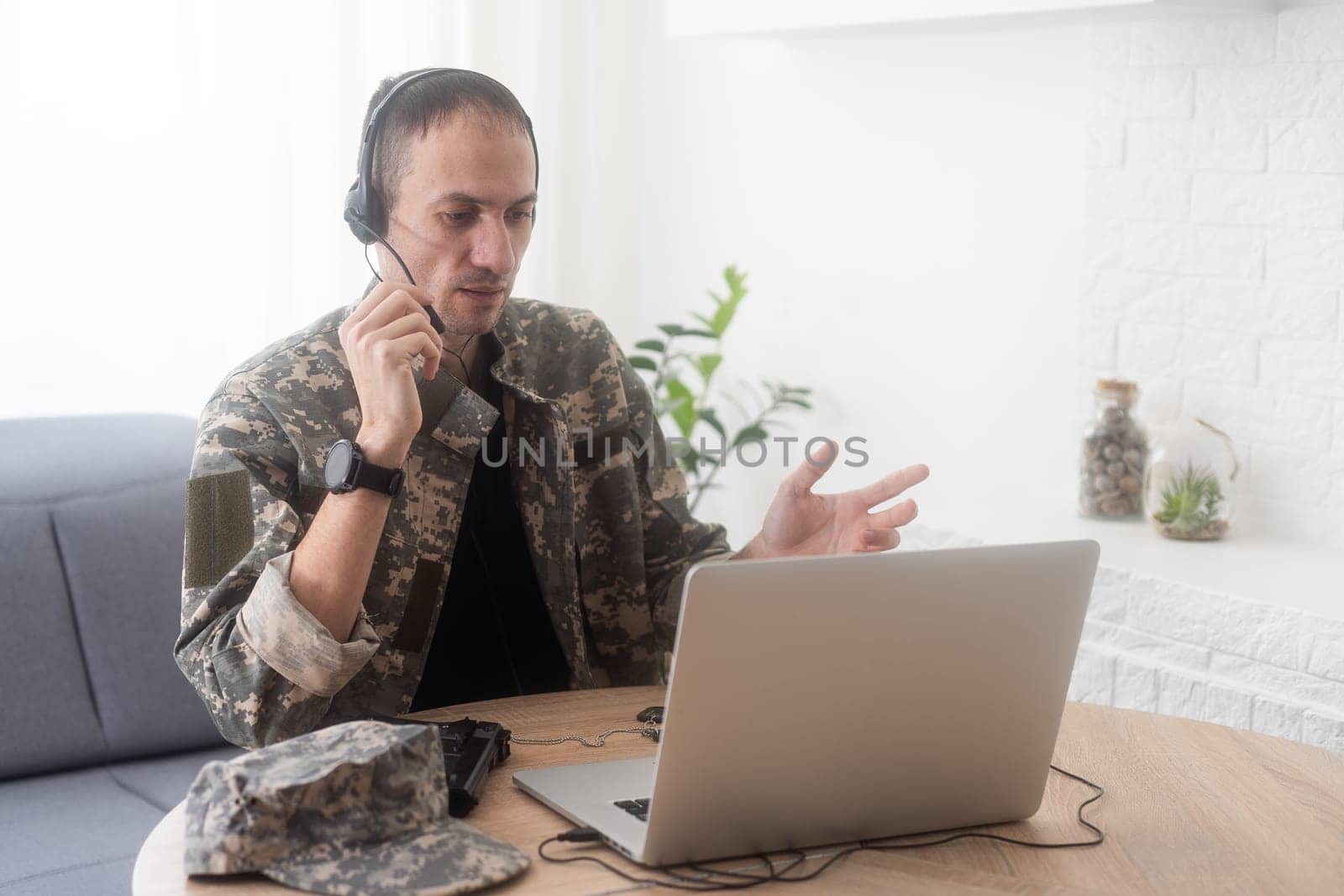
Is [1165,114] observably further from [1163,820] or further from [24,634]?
[24,634]

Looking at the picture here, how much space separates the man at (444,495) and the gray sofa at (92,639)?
0.64 m

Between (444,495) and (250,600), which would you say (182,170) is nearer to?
(444,495)

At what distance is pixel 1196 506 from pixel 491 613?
1256 millimetres

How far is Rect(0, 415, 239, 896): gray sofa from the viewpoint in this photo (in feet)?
6.75

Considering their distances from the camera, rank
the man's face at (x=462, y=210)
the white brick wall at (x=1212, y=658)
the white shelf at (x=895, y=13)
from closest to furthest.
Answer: the man's face at (x=462, y=210), the white brick wall at (x=1212, y=658), the white shelf at (x=895, y=13)

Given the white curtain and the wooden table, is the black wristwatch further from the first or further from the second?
the white curtain

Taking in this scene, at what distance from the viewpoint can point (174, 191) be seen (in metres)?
2.81

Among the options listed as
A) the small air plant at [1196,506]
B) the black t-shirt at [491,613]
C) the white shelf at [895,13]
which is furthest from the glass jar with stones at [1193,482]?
the black t-shirt at [491,613]

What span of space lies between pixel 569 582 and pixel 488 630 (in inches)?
4.8

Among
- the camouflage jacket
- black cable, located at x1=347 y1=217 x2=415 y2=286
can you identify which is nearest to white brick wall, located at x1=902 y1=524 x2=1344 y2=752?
the camouflage jacket

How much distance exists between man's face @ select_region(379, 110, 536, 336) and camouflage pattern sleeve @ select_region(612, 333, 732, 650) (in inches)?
13.2

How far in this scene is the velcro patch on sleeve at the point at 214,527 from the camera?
4.61 feet

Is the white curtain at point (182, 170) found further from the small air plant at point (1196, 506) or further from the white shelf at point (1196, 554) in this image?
the small air plant at point (1196, 506)

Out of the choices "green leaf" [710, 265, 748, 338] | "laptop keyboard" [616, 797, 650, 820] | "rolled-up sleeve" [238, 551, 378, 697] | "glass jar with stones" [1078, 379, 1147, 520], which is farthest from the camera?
"green leaf" [710, 265, 748, 338]
